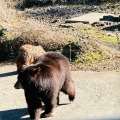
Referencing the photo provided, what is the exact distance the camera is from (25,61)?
10.1 meters

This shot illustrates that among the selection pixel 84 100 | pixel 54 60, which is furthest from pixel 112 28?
pixel 54 60

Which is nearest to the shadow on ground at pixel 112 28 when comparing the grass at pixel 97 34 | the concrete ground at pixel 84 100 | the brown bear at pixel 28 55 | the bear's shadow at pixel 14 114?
the grass at pixel 97 34

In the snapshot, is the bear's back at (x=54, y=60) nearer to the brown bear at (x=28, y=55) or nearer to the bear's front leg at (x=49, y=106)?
the bear's front leg at (x=49, y=106)

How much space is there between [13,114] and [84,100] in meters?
1.70

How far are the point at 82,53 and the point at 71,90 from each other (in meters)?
3.72

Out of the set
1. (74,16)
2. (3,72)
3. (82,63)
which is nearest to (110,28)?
(74,16)

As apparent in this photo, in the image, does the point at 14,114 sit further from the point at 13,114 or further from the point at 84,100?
the point at 84,100

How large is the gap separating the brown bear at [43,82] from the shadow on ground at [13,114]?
1.81 ft

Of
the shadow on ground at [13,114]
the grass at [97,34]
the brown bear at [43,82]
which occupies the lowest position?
the shadow on ground at [13,114]

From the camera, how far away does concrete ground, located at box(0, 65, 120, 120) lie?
7473mm

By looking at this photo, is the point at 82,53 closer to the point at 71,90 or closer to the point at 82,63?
the point at 82,63

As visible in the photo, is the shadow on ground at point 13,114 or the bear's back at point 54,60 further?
the shadow on ground at point 13,114

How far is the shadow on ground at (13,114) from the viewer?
752 cm

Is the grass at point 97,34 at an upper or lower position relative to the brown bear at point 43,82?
lower
